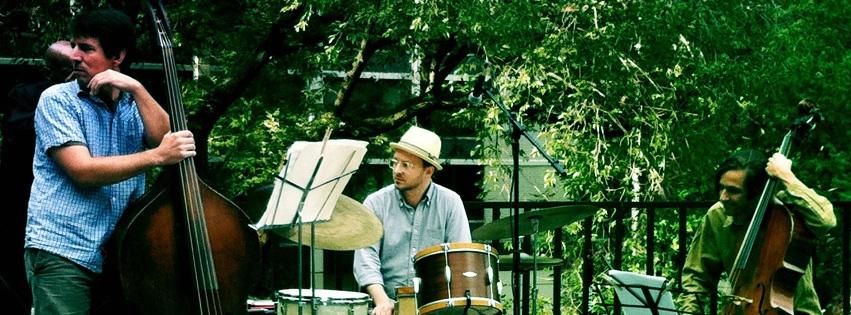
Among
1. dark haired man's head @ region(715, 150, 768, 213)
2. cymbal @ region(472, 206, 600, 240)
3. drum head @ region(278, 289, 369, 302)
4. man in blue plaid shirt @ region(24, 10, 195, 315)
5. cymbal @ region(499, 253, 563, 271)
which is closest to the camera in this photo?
man in blue plaid shirt @ region(24, 10, 195, 315)

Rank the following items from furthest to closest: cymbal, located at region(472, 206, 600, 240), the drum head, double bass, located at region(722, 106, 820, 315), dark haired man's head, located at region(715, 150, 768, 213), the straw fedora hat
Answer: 1. the straw fedora hat
2. cymbal, located at region(472, 206, 600, 240)
3. dark haired man's head, located at region(715, 150, 768, 213)
4. double bass, located at region(722, 106, 820, 315)
5. the drum head

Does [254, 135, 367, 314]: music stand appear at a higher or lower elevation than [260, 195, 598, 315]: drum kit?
higher

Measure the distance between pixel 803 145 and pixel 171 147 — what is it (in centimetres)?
Answer: 1680

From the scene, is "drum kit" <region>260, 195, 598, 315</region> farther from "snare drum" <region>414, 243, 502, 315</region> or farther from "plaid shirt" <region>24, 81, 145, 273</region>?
"plaid shirt" <region>24, 81, 145, 273</region>

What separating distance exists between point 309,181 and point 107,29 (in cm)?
110

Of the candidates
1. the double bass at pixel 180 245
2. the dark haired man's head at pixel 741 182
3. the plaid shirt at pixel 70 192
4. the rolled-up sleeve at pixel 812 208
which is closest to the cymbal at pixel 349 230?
the double bass at pixel 180 245

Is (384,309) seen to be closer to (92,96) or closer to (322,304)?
(322,304)

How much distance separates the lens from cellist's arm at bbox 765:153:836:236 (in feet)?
21.6

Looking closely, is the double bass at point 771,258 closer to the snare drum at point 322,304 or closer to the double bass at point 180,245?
the snare drum at point 322,304

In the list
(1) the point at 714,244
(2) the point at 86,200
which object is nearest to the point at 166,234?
(2) the point at 86,200

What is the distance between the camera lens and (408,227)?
754 cm

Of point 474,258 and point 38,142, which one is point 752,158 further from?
point 38,142

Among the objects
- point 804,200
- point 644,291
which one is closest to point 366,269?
point 644,291

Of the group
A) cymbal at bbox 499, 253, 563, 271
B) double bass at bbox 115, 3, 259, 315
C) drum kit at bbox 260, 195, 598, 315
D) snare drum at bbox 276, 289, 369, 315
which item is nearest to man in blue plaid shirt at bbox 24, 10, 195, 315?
double bass at bbox 115, 3, 259, 315
